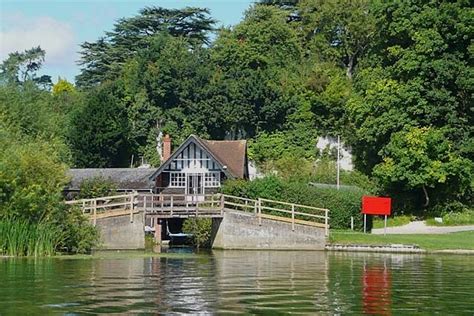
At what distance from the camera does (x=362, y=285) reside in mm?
24625

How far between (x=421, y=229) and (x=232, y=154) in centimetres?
1518

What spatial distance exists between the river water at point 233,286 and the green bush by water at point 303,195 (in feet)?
47.8

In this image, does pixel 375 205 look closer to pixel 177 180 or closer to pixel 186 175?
pixel 186 175

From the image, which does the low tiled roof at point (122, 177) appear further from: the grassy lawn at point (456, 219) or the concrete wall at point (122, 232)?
the grassy lawn at point (456, 219)

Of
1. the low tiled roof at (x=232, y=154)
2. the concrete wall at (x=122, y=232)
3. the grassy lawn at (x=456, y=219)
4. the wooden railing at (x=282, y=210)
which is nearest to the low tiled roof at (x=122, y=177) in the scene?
the low tiled roof at (x=232, y=154)

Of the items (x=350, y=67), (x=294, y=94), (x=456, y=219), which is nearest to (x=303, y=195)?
(x=456, y=219)

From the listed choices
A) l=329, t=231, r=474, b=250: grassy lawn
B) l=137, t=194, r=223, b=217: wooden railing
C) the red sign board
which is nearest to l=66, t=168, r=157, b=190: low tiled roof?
l=137, t=194, r=223, b=217: wooden railing

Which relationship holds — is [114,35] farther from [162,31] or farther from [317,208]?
[317,208]

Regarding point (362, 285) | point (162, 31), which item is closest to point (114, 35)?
point (162, 31)

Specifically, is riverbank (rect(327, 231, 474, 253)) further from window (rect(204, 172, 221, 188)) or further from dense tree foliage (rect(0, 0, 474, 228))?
window (rect(204, 172, 221, 188))

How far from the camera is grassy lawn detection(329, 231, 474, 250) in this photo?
43.5 m

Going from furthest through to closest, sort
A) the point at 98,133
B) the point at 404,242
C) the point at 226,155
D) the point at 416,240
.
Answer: the point at 98,133 → the point at 226,155 → the point at 416,240 → the point at 404,242

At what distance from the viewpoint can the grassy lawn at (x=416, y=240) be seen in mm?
43469

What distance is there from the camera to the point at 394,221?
185 feet
